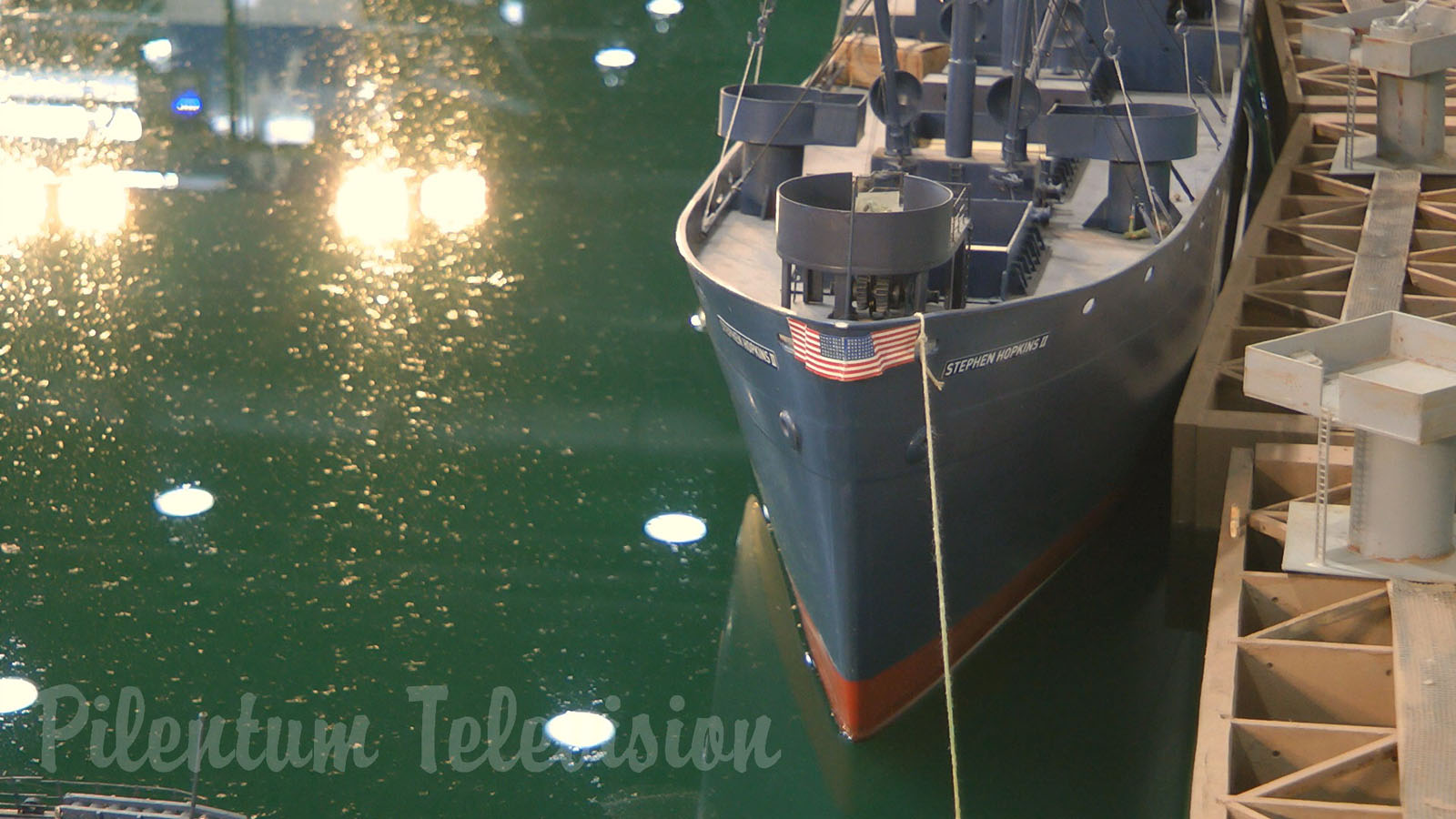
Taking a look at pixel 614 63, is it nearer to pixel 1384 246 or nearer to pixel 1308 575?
pixel 1384 246

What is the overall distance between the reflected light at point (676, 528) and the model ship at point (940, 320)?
2.30ft

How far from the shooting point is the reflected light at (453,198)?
1101cm

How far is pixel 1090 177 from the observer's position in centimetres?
812

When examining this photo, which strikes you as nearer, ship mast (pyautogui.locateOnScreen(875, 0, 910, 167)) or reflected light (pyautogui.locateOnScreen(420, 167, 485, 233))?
ship mast (pyautogui.locateOnScreen(875, 0, 910, 167))

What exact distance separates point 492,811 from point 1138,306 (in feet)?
11.1

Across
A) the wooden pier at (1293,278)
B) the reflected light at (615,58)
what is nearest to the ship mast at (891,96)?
the wooden pier at (1293,278)

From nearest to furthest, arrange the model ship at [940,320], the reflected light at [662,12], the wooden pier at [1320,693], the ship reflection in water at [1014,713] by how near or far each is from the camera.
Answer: the wooden pier at [1320,693] → the model ship at [940,320] → the ship reflection in water at [1014,713] → the reflected light at [662,12]

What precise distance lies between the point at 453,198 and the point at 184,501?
4.20 metres

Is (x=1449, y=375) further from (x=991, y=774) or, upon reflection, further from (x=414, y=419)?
(x=414, y=419)

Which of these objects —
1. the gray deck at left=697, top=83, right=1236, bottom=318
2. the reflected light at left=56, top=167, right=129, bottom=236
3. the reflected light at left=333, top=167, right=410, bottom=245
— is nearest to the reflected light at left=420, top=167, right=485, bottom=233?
the reflected light at left=333, top=167, right=410, bottom=245

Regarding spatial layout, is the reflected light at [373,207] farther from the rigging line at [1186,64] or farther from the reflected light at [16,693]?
the rigging line at [1186,64]

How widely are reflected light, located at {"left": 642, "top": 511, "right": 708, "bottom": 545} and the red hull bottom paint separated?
2.21 ft

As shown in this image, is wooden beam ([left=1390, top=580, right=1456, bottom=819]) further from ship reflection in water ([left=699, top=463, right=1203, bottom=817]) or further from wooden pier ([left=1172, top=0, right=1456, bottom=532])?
wooden pier ([left=1172, top=0, right=1456, bottom=532])

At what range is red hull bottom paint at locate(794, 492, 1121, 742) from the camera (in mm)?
6352
